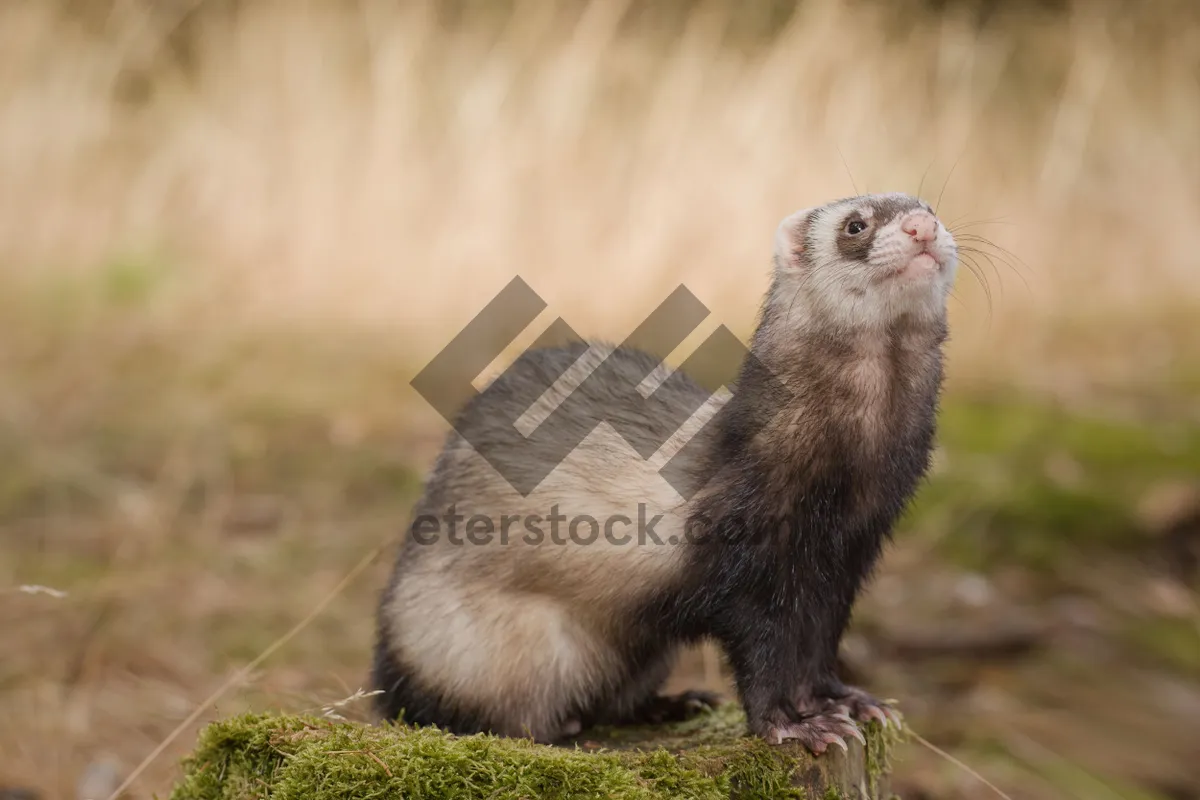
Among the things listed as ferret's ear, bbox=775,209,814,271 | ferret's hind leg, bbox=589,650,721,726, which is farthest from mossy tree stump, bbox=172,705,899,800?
ferret's ear, bbox=775,209,814,271

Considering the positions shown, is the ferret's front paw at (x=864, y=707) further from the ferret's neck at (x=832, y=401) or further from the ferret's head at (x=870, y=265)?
the ferret's head at (x=870, y=265)

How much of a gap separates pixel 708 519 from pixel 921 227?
0.91 m

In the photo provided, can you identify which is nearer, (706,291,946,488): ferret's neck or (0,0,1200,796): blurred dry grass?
(706,291,946,488): ferret's neck

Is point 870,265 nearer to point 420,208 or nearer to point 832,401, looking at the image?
point 832,401

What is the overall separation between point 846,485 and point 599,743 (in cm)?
100

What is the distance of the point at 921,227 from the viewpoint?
292 cm

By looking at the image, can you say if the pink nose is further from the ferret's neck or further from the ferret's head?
the ferret's neck

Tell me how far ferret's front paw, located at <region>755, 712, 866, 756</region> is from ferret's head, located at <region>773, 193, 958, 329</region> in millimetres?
1004

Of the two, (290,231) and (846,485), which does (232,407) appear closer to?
(290,231)

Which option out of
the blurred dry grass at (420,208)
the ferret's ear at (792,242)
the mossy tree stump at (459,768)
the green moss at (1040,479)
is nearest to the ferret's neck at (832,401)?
the ferret's ear at (792,242)

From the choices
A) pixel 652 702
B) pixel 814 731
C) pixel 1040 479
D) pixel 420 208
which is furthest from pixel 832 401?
pixel 420 208

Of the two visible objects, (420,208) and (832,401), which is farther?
(420,208)

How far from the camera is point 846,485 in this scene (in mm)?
3066

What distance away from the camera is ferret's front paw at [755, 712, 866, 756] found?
295 cm
